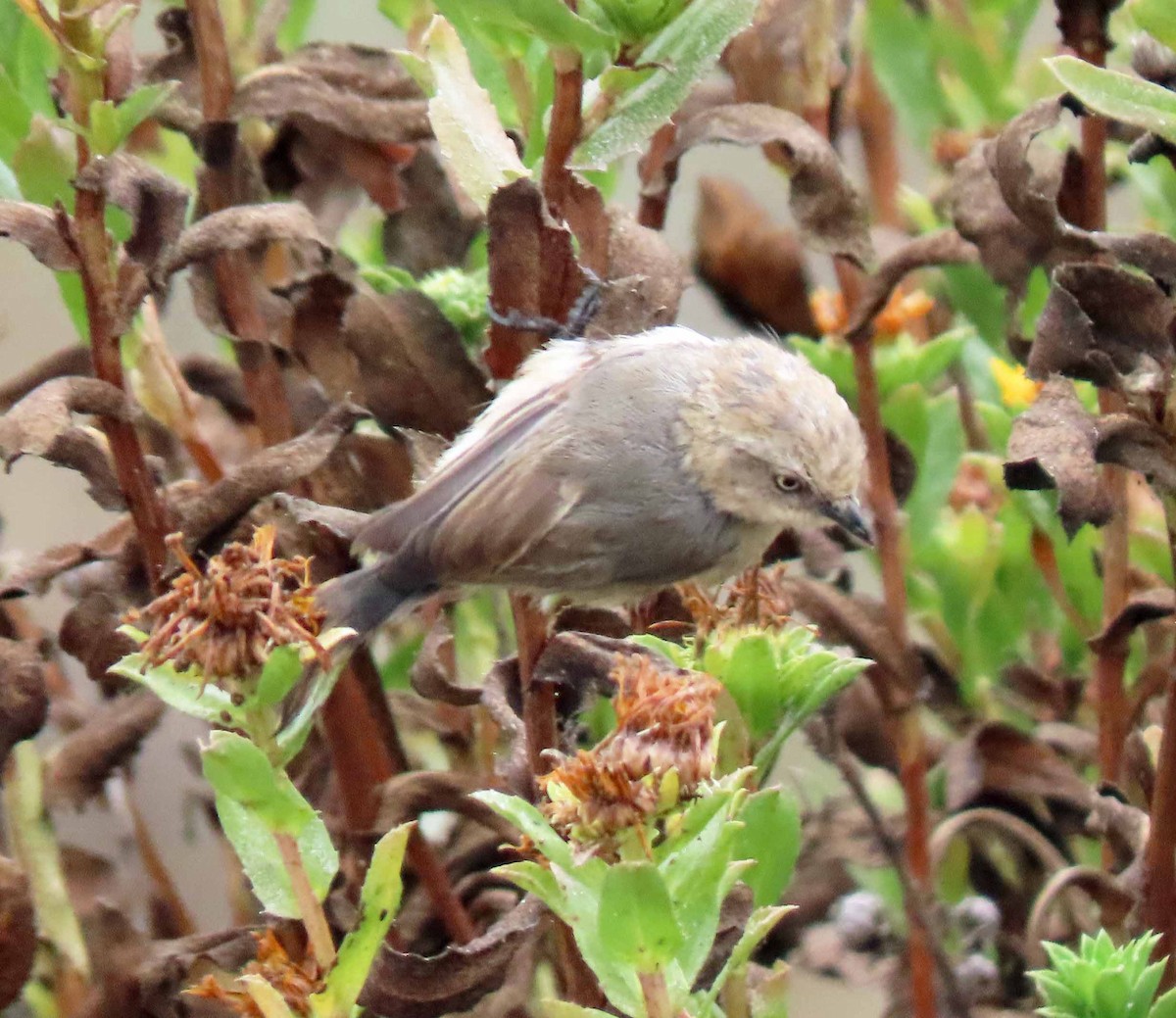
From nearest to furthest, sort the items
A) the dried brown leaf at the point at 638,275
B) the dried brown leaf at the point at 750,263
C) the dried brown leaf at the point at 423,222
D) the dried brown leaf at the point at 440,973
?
the dried brown leaf at the point at 440,973
the dried brown leaf at the point at 638,275
the dried brown leaf at the point at 423,222
the dried brown leaf at the point at 750,263

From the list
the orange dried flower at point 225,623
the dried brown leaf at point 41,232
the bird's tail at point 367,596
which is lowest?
the bird's tail at point 367,596

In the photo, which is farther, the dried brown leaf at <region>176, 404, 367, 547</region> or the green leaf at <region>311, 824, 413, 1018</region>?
the dried brown leaf at <region>176, 404, 367, 547</region>

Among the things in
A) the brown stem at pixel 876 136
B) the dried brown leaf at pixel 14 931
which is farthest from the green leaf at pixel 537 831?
the brown stem at pixel 876 136

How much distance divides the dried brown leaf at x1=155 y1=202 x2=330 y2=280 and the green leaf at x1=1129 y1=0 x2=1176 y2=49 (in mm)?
423

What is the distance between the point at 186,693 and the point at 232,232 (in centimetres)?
29

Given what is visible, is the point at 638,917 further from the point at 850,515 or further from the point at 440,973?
the point at 850,515

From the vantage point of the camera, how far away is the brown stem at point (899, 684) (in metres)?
0.89

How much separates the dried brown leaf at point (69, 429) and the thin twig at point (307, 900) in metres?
0.24

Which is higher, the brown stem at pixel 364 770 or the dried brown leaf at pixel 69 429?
the dried brown leaf at pixel 69 429

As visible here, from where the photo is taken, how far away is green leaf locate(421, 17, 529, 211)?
69cm

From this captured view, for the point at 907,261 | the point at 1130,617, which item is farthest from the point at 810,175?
the point at 1130,617

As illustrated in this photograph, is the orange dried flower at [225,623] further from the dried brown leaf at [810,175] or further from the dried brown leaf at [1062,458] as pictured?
the dried brown leaf at [810,175]

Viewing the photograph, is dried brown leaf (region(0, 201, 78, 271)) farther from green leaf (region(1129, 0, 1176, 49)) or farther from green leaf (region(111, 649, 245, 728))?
green leaf (region(1129, 0, 1176, 49))

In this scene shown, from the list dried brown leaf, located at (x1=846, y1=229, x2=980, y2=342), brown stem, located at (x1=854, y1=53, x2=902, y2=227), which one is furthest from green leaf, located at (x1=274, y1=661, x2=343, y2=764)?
brown stem, located at (x1=854, y1=53, x2=902, y2=227)
